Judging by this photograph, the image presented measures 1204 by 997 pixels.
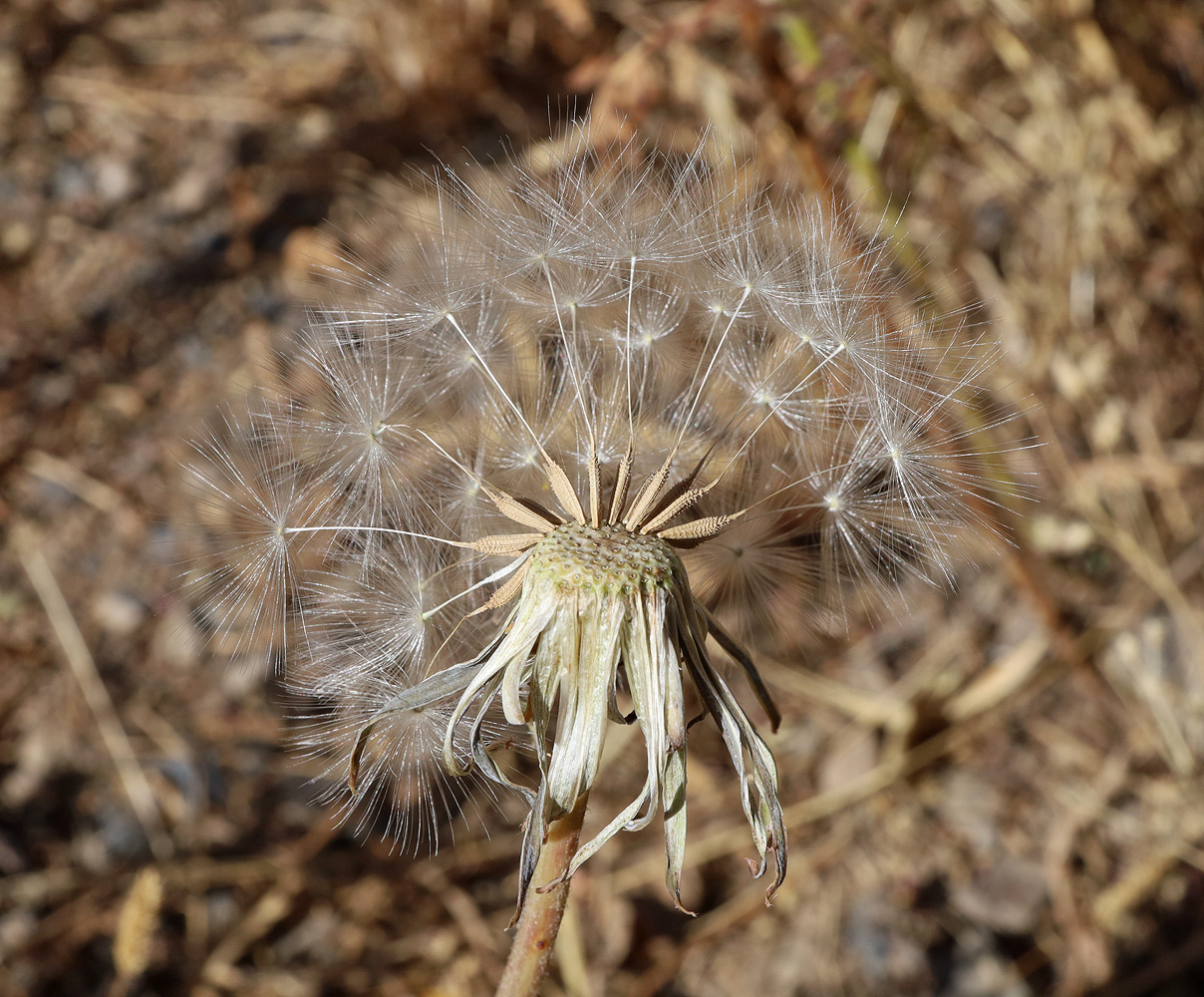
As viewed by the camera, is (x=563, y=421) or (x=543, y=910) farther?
(x=563, y=421)

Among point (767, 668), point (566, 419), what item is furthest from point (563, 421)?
point (767, 668)

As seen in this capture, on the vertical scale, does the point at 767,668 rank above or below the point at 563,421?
below

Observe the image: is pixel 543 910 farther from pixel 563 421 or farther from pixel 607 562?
pixel 563 421

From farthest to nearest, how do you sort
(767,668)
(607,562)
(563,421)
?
(767,668), (563,421), (607,562)

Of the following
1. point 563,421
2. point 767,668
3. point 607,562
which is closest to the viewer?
point 607,562

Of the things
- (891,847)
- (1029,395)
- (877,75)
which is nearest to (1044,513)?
(1029,395)

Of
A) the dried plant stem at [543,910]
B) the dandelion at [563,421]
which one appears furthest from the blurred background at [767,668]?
the dried plant stem at [543,910]

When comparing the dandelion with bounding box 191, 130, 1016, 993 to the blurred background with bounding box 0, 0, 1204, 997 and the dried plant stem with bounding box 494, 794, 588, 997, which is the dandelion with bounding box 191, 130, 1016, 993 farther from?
Result: the blurred background with bounding box 0, 0, 1204, 997
